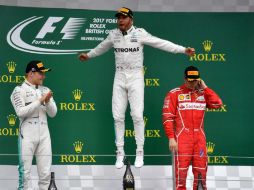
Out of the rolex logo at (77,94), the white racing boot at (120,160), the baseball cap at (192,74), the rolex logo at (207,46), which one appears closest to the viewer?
the baseball cap at (192,74)

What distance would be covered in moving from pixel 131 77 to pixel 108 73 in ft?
3.23

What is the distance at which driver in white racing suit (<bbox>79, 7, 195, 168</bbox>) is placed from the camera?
897 centimetres

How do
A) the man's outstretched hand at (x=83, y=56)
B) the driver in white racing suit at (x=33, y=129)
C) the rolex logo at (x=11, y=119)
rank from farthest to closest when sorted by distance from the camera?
1. the rolex logo at (x=11, y=119)
2. the man's outstretched hand at (x=83, y=56)
3. the driver in white racing suit at (x=33, y=129)

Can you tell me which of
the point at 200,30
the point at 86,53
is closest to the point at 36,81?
the point at 86,53

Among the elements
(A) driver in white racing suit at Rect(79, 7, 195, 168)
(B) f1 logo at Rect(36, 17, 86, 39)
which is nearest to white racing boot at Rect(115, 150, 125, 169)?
(A) driver in white racing suit at Rect(79, 7, 195, 168)

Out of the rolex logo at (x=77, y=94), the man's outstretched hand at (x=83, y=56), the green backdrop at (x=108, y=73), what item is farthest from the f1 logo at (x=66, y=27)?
the man's outstretched hand at (x=83, y=56)

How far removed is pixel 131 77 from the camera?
29.5 feet

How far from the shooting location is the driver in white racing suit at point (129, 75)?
8.97m

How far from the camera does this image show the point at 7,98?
985 centimetres

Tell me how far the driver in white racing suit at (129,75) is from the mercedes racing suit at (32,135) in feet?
2.40

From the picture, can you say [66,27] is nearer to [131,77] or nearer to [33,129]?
[131,77]

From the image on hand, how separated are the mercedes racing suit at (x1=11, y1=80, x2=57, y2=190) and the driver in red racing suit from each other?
110 centimetres

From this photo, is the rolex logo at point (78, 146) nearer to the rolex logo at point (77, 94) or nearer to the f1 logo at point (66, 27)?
the rolex logo at point (77, 94)

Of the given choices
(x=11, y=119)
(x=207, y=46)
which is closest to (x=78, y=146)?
(x=11, y=119)
